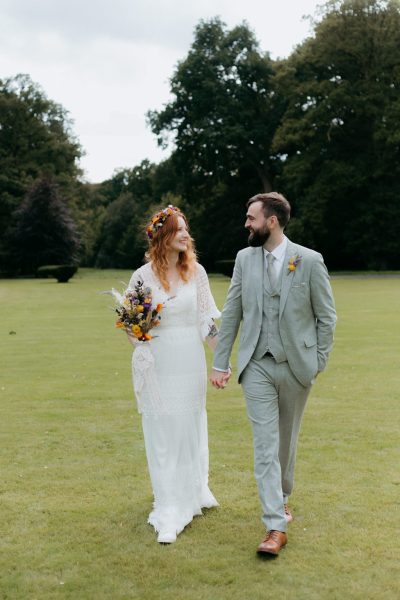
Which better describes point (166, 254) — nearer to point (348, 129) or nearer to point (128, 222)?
point (348, 129)

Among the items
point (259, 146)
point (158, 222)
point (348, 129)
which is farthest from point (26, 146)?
point (158, 222)

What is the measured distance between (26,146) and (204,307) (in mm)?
66783

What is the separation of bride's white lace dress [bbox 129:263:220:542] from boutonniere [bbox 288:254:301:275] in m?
0.95

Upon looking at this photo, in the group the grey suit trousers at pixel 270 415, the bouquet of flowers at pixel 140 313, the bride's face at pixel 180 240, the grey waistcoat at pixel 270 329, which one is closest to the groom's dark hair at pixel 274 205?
the grey waistcoat at pixel 270 329

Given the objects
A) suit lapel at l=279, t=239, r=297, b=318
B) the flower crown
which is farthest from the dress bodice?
suit lapel at l=279, t=239, r=297, b=318

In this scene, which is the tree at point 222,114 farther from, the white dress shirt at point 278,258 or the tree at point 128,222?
the white dress shirt at point 278,258

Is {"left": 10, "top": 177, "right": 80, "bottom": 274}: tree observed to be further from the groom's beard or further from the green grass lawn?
the groom's beard

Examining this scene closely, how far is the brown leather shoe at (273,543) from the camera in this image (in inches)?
179

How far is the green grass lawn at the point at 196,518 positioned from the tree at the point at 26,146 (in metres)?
57.1

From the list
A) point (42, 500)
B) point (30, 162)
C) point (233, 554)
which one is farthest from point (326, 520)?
point (30, 162)

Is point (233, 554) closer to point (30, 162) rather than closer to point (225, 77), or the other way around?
point (225, 77)

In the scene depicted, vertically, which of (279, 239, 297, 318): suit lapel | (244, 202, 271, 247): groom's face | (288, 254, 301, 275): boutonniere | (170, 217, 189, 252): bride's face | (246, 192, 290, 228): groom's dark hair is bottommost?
(279, 239, 297, 318): suit lapel

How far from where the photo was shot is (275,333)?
15.7ft

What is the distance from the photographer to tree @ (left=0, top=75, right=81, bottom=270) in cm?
6631
